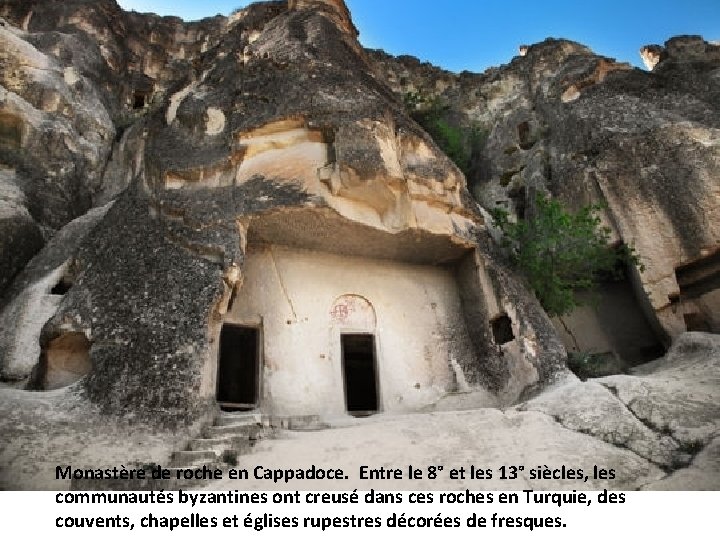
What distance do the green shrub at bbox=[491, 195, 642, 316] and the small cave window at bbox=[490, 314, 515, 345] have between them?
117 cm

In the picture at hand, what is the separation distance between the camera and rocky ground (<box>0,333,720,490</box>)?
5152 mm

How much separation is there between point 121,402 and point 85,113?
11254mm

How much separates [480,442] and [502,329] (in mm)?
4048

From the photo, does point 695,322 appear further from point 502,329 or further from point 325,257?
point 325,257

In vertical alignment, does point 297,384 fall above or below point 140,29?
below

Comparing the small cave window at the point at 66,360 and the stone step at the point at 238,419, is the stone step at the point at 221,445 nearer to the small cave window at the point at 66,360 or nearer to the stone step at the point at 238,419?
the stone step at the point at 238,419

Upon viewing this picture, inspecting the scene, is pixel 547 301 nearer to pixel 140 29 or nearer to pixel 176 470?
pixel 176 470

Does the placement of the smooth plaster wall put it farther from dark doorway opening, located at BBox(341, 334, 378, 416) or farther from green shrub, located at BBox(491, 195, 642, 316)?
green shrub, located at BBox(491, 195, 642, 316)

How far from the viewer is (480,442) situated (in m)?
6.11

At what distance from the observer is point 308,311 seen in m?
9.37

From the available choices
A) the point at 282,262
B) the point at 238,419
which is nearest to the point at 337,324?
the point at 282,262

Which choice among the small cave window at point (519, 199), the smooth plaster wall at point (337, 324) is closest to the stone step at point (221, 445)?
the smooth plaster wall at point (337, 324)

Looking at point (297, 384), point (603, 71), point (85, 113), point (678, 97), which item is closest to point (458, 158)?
point (603, 71)

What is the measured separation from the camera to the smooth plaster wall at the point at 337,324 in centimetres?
871
